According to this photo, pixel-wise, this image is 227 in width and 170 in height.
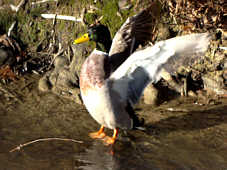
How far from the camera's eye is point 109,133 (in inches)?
139

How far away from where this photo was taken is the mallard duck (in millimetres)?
2551

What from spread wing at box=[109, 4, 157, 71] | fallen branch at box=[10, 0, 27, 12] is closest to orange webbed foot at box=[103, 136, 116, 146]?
spread wing at box=[109, 4, 157, 71]

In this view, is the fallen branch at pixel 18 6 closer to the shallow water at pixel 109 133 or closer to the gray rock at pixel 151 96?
the shallow water at pixel 109 133

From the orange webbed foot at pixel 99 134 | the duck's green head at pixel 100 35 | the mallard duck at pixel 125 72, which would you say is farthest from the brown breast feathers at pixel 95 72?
the orange webbed foot at pixel 99 134

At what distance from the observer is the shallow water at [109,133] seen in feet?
9.43

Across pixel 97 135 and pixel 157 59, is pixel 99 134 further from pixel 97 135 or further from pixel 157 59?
pixel 157 59

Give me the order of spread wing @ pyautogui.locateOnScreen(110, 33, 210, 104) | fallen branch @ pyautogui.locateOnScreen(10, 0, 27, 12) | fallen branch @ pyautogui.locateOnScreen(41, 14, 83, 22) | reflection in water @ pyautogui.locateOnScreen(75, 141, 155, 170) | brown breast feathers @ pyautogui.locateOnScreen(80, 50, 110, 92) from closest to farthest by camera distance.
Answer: spread wing @ pyautogui.locateOnScreen(110, 33, 210, 104) < reflection in water @ pyautogui.locateOnScreen(75, 141, 155, 170) < brown breast feathers @ pyautogui.locateOnScreen(80, 50, 110, 92) < fallen branch @ pyautogui.locateOnScreen(41, 14, 83, 22) < fallen branch @ pyautogui.locateOnScreen(10, 0, 27, 12)

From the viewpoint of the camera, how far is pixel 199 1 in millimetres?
3719

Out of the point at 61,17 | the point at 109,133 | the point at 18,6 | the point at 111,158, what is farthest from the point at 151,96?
the point at 18,6

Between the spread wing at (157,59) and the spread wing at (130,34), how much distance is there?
672mm

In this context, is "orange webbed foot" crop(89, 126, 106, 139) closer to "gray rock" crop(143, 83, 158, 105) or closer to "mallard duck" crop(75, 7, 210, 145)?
"mallard duck" crop(75, 7, 210, 145)

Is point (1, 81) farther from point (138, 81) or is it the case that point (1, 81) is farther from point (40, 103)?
point (138, 81)

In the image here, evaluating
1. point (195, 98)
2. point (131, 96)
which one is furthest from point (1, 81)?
point (195, 98)

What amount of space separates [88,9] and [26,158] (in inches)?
106
